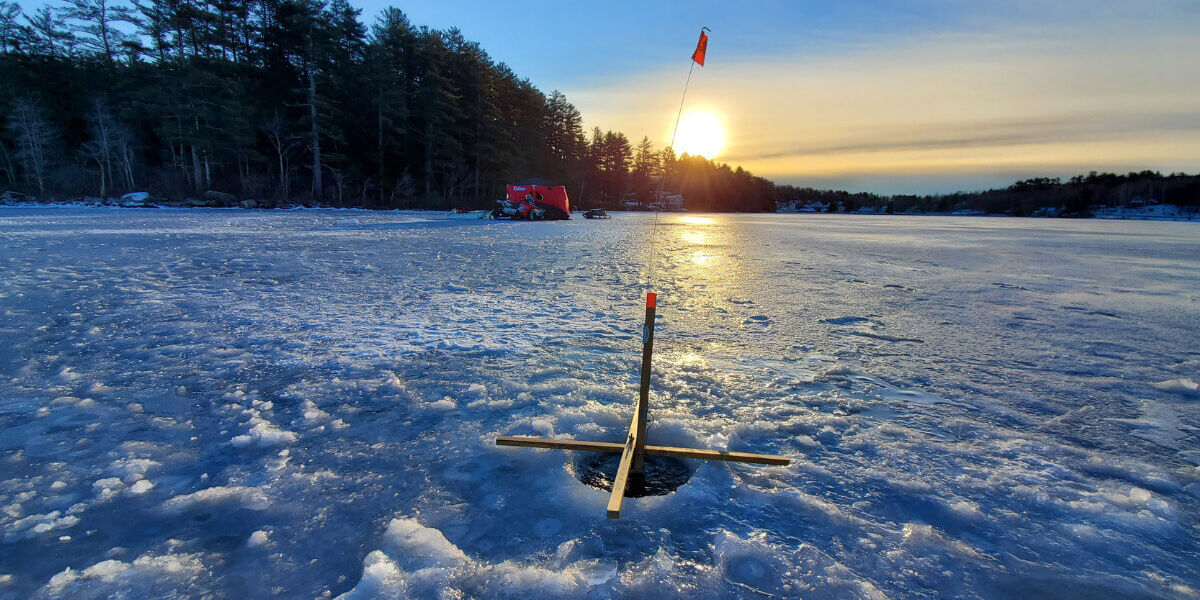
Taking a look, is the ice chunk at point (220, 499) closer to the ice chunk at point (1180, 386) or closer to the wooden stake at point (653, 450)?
the wooden stake at point (653, 450)

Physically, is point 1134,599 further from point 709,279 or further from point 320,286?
point 320,286

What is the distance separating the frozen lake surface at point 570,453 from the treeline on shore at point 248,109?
29252mm

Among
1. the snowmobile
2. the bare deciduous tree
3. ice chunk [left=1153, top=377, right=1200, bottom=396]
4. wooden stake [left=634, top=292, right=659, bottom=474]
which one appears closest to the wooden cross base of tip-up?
wooden stake [left=634, top=292, right=659, bottom=474]

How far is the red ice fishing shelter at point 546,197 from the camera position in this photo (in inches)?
1110

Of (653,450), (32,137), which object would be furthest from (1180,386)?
(32,137)

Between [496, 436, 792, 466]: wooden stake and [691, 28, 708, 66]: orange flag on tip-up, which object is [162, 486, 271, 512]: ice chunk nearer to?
[496, 436, 792, 466]: wooden stake

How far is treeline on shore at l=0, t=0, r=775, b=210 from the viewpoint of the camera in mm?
28391

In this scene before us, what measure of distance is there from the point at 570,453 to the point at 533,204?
25997 mm

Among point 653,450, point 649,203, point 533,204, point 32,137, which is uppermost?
point 32,137

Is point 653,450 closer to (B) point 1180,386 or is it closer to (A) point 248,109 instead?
(B) point 1180,386

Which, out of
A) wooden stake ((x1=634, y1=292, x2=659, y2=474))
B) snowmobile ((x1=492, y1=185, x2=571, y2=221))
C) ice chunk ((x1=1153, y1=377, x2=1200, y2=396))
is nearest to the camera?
wooden stake ((x1=634, y1=292, x2=659, y2=474))

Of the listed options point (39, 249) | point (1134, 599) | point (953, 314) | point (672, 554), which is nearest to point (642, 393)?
point (672, 554)

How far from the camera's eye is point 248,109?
29141 millimetres

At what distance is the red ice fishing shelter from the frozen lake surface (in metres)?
23.0
